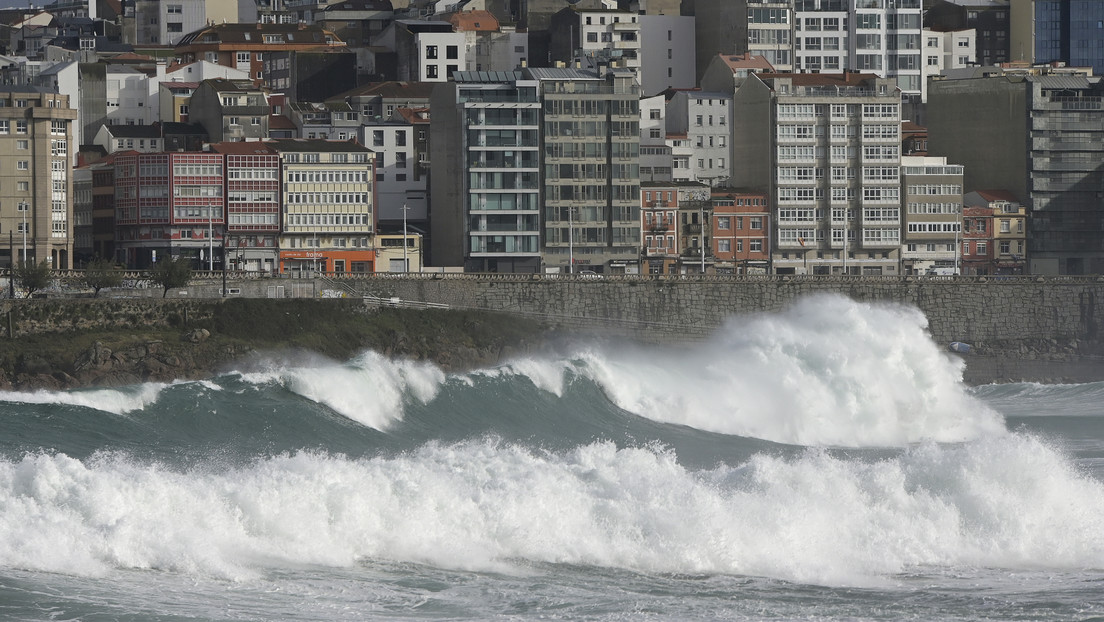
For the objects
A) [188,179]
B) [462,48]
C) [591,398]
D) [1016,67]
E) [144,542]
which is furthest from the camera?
[462,48]

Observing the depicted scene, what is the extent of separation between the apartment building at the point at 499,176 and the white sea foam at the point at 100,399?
4712 cm

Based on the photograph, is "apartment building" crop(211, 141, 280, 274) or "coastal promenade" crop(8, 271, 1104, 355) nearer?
"coastal promenade" crop(8, 271, 1104, 355)

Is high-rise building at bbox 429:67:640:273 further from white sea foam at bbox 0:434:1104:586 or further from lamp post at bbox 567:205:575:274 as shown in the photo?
white sea foam at bbox 0:434:1104:586

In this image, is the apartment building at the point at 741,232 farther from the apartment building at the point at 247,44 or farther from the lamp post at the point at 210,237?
the apartment building at the point at 247,44

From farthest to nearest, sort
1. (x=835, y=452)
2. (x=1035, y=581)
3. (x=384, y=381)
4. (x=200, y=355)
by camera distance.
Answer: (x=200, y=355), (x=384, y=381), (x=835, y=452), (x=1035, y=581)

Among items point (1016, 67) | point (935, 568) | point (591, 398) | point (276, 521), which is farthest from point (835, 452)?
point (1016, 67)

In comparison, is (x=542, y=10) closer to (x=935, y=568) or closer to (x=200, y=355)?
(x=200, y=355)

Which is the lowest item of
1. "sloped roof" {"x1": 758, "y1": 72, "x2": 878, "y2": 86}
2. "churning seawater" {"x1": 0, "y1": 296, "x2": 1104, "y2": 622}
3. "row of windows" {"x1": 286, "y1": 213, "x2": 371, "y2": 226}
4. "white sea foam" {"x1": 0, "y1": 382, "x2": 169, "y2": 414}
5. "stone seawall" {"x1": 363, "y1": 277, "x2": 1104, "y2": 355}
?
"churning seawater" {"x1": 0, "y1": 296, "x2": 1104, "y2": 622}

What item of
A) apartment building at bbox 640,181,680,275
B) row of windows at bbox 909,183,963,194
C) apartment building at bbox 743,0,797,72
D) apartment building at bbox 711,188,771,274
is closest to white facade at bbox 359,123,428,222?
apartment building at bbox 640,181,680,275

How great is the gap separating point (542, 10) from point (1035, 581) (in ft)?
343

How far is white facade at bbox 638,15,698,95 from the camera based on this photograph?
128 meters

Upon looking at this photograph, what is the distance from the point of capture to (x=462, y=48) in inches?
5044

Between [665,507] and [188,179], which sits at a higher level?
[188,179]

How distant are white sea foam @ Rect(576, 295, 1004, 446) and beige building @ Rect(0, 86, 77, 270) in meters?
31.5
